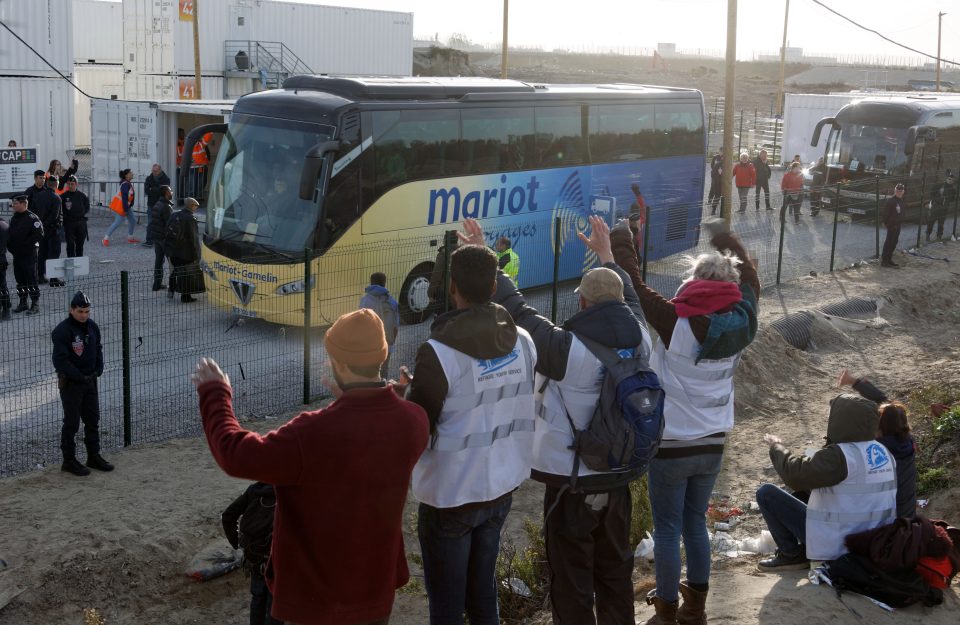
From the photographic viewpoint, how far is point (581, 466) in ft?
16.0

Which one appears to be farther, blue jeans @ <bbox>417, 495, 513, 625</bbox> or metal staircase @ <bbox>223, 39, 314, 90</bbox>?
metal staircase @ <bbox>223, 39, 314, 90</bbox>

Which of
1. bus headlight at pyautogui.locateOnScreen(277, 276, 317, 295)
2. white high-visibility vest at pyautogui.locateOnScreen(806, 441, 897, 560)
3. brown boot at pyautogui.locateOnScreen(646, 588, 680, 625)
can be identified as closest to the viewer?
brown boot at pyautogui.locateOnScreen(646, 588, 680, 625)

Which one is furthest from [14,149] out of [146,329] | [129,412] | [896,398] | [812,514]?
[812,514]

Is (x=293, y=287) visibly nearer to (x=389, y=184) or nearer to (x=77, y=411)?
(x=389, y=184)

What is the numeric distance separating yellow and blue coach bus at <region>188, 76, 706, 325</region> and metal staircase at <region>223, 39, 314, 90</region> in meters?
17.4

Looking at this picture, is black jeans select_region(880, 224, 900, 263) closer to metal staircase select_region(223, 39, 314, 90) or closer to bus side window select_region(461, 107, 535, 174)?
bus side window select_region(461, 107, 535, 174)

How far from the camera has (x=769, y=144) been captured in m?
46.8

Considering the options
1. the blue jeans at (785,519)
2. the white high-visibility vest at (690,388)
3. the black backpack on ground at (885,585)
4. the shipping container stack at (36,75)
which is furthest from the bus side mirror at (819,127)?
the white high-visibility vest at (690,388)

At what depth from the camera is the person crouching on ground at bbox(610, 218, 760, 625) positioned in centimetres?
533

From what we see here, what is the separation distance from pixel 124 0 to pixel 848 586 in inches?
1175

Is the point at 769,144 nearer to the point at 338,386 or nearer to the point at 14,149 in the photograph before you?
the point at 14,149

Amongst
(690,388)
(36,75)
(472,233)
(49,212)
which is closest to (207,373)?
(472,233)

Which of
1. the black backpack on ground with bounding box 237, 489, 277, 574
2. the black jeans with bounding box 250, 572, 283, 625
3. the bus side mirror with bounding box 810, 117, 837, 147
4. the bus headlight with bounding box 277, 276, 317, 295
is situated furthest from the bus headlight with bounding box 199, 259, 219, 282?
the bus side mirror with bounding box 810, 117, 837, 147

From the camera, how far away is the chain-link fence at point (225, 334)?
9.78m
